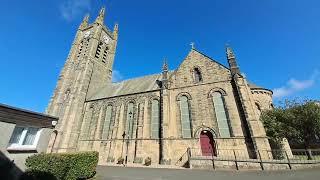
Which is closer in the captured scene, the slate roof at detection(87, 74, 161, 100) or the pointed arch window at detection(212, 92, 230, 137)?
the pointed arch window at detection(212, 92, 230, 137)

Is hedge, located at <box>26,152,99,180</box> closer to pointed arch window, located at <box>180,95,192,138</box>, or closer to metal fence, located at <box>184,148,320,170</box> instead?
metal fence, located at <box>184,148,320,170</box>

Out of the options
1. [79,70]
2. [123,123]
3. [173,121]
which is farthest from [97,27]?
[173,121]

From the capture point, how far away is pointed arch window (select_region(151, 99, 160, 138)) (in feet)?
69.5

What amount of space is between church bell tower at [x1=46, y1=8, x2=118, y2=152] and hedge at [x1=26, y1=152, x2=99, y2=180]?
54.8ft

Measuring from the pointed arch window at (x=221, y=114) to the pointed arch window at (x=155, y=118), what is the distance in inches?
276

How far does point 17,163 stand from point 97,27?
32194 mm

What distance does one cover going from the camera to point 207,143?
18438 mm

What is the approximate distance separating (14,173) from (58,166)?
2165mm

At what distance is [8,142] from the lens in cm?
882

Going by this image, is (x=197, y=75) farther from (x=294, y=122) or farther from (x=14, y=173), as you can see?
(x=14, y=173)

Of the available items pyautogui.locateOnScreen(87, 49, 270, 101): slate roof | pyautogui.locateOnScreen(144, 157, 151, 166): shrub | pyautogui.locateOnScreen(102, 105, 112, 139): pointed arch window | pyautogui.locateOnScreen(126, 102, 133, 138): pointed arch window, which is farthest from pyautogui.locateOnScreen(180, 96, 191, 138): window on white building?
pyautogui.locateOnScreen(102, 105, 112, 139): pointed arch window

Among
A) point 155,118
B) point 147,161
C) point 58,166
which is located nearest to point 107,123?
point 155,118

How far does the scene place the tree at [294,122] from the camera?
1898cm

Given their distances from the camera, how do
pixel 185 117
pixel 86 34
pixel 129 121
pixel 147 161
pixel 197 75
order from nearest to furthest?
pixel 147 161, pixel 185 117, pixel 197 75, pixel 129 121, pixel 86 34
